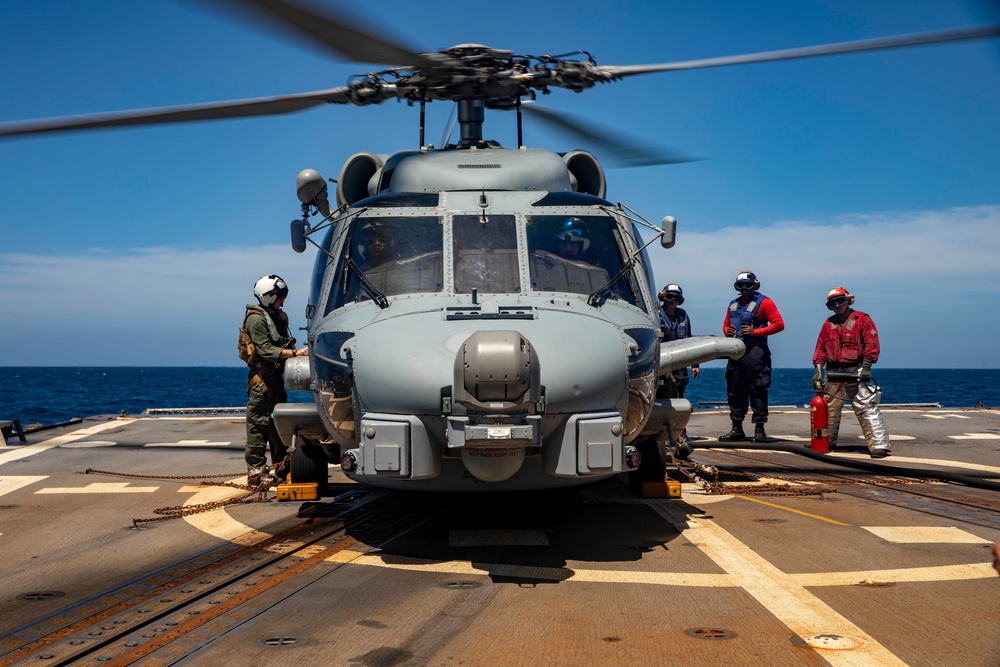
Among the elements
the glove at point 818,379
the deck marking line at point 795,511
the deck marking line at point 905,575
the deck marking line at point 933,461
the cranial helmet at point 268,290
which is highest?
the cranial helmet at point 268,290

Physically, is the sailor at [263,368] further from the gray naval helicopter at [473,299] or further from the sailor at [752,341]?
the sailor at [752,341]

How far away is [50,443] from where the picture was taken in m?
13.0

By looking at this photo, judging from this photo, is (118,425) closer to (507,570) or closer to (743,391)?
(743,391)

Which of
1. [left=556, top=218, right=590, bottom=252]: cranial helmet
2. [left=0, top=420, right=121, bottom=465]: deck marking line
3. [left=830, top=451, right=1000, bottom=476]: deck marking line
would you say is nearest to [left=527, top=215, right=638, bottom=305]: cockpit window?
[left=556, top=218, right=590, bottom=252]: cranial helmet

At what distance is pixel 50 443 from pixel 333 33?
10.2 metres

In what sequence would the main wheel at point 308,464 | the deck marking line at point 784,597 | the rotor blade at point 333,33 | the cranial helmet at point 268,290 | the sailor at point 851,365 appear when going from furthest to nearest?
the sailor at point 851,365 < the cranial helmet at point 268,290 < the main wheel at point 308,464 < the rotor blade at point 333,33 < the deck marking line at point 784,597

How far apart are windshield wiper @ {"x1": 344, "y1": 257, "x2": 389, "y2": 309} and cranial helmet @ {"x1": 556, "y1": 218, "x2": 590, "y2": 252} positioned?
4.70 feet

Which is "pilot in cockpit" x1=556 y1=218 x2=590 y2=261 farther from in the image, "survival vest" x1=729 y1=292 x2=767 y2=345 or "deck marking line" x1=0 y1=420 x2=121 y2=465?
"deck marking line" x1=0 y1=420 x2=121 y2=465

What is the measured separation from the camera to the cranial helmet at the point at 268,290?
9359 mm

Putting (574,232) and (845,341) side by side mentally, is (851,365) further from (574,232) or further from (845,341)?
(574,232)

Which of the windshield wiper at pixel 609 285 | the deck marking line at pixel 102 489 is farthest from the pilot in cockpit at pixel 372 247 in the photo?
the deck marking line at pixel 102 489

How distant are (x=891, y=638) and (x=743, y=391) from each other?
8.19m

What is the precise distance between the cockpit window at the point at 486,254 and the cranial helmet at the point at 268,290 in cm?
320

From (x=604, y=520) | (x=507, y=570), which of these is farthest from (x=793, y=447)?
(x=507, y=570)
